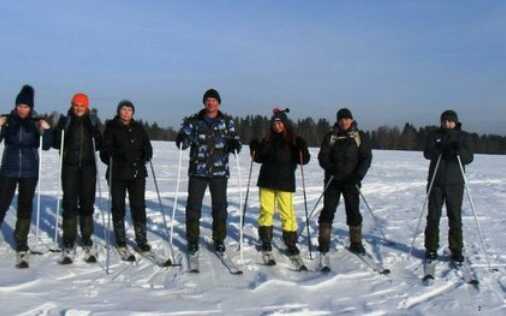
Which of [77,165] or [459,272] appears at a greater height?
[77,165]

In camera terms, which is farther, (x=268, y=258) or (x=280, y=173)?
(x=280, y=173)

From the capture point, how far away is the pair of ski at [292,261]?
6.16 meters

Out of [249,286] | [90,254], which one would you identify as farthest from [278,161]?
[90,254]

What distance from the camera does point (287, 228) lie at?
6.76 metres

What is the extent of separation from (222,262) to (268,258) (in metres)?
0.62

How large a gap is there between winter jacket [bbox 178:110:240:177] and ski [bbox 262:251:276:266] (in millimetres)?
1206

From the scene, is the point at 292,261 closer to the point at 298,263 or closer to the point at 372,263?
the point at 298,263

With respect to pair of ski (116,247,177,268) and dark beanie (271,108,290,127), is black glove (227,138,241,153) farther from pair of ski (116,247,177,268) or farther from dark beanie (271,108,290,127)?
pair of ski (116,247,177,268)

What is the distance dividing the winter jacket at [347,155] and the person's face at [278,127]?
65cm

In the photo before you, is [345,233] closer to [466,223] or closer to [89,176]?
[466,223]

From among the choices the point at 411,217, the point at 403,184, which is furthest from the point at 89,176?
the point at 403,184

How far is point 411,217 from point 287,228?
15.6 ft

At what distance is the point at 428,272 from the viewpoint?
5.98m

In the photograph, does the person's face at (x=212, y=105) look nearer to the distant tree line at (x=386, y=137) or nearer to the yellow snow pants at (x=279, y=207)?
the yellow snow pants at (x=279, y=207)
